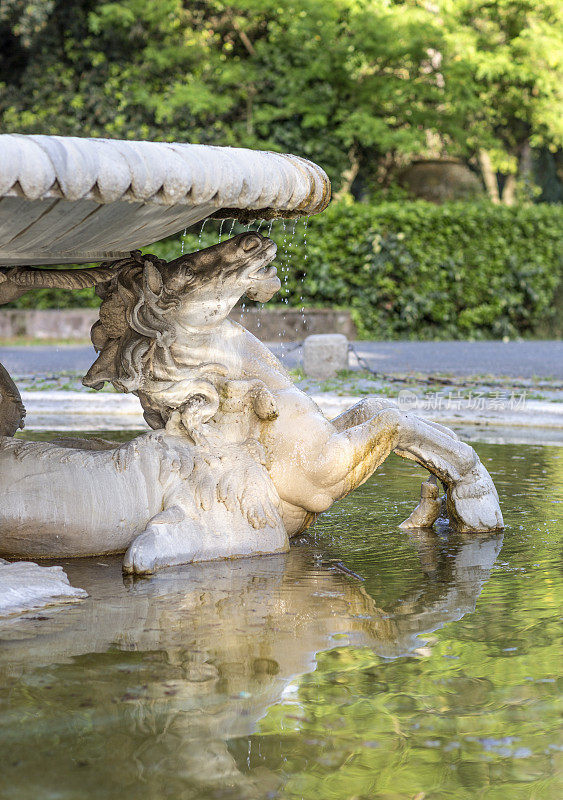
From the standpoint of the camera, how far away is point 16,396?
12.6 feet

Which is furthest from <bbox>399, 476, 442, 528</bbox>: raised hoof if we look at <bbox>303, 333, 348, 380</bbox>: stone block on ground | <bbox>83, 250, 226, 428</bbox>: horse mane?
<bbox>303, 333, 348, 380</bbox>: stone block on ground

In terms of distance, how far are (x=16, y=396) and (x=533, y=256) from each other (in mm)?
15605

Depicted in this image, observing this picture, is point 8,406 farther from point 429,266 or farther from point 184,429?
point 429,266

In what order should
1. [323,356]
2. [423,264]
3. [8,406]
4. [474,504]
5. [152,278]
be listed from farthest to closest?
[423,264] < [323,356] < [474,504] < [8,406] < [152,278]

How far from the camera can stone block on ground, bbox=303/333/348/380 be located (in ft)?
35.9

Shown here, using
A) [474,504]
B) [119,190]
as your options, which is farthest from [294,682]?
[474,504]

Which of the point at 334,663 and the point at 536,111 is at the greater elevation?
the point at 536,111

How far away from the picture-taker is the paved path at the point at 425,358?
11.7 m

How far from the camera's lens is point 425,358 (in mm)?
13211

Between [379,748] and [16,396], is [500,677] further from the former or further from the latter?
[16,396]

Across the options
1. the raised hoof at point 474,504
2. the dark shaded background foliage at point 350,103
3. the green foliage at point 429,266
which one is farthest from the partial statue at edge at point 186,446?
the dark shaded background foliage at point 350,103

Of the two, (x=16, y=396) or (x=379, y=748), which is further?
(x=16, y=396)

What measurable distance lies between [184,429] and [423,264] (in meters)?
14.1

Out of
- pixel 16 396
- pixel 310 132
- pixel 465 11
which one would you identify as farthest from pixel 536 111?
pixel 16 396
